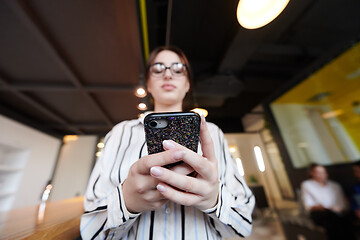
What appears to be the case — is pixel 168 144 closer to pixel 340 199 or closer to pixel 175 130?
pixel 175 130

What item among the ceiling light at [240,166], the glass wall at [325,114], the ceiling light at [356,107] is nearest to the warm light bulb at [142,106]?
the ceiling light at [240,166]

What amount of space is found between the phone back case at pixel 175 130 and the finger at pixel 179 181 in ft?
0.16

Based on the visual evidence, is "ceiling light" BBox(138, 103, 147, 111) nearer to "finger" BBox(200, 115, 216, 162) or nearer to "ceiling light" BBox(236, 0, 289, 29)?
"finger" BBox(200, 115, 216, 162)

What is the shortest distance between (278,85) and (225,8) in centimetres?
125

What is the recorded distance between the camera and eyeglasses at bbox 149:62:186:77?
0.44 metres

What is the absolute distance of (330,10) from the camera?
95 cm

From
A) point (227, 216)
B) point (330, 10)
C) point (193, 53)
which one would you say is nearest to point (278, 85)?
point (330, 10)

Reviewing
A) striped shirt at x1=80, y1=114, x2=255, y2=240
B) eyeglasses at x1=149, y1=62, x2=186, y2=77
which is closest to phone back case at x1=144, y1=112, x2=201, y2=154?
striped shirt at x1=80, y1=114, x2=255, y2=240

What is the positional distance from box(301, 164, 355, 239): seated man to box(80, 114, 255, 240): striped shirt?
54.4 inches

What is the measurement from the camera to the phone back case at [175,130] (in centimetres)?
21

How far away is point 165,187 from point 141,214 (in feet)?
0.63

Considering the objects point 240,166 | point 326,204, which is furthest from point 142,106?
point 326,204

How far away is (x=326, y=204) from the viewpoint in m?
1.14

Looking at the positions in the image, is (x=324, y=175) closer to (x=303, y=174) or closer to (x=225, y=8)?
(x=303, y=174)
